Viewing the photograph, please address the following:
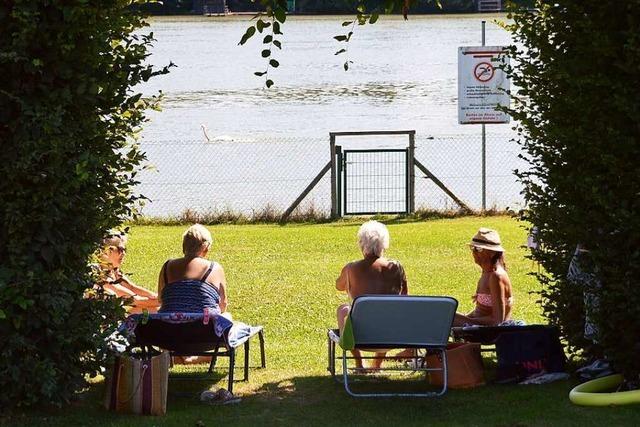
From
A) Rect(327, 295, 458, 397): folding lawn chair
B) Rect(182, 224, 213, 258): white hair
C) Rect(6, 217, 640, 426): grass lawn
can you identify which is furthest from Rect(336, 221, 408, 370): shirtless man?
Rect(182, 224, 213, 258): white hair

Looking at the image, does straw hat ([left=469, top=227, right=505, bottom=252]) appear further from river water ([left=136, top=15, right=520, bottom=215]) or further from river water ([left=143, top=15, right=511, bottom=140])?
river water ([left=143, top=15, right=511, bottom=140])

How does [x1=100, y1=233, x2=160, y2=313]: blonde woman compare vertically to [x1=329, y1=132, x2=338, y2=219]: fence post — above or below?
above

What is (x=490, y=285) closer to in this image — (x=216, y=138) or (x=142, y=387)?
(x=142, y=387)

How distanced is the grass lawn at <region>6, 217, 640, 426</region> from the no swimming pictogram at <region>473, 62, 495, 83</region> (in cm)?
271

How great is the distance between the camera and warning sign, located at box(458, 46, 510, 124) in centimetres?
1880

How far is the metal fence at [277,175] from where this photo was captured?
19.2 meters

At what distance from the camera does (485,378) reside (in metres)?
7.54

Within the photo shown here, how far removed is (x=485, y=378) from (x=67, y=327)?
254 cm

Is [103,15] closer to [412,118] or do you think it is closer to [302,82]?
[412,118]

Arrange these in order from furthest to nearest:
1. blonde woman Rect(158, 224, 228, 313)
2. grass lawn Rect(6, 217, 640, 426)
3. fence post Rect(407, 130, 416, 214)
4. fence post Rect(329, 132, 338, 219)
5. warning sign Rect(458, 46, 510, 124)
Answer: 1. warning sign Rect(458, 46, 510, 124)
2. fence post Rect(407, 130, 416, 214)
3. fence post Rect(329, 132, 338, 219)
4. blonde woman Rect(158, 224, 228, 313)
5. grass lawn Rect(6, 217, 640, 426)

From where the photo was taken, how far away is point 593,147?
6.66m

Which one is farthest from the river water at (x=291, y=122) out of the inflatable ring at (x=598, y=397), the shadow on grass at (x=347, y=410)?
the inflatable ring at (x=598, y=397)

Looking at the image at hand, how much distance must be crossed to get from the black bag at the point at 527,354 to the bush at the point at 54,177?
228 centimetres

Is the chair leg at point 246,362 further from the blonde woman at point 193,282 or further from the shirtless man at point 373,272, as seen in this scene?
the shirtless man at point 373,272
